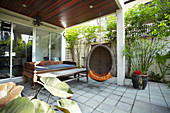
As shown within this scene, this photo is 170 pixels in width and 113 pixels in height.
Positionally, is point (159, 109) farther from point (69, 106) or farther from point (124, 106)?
point (69, 106)

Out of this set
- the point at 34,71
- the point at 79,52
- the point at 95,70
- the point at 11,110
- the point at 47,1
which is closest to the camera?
the point at 11,110

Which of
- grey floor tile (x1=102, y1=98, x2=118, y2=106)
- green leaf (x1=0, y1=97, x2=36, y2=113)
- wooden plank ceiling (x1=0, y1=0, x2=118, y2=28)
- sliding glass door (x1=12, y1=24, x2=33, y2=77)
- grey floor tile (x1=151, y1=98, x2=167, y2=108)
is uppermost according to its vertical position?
wooden plank ceiling (x1=0, y1=0, x2=118, y2=28)

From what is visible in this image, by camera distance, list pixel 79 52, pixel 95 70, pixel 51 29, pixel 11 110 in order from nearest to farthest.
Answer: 1. pixel 11 110
2. pixel 95 70
3. pixel 51 29
4. pixel 79 52

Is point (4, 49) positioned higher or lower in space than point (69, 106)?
higher

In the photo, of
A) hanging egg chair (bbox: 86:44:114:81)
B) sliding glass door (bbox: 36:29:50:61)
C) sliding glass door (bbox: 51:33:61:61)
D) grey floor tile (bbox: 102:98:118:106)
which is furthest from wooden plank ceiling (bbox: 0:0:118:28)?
grey floor tile (bbox: 102:98:118:106)

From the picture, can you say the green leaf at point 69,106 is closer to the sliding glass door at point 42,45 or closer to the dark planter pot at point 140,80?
the dark planter pot at point 140,80

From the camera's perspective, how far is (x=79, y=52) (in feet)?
19.1

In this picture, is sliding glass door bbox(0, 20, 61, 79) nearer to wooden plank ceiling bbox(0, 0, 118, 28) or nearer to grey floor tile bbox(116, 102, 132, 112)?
wooden plank ceiling bbox(0, 0, 118, 28)

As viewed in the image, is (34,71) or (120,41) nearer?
(34,71)

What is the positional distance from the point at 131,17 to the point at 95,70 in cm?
295

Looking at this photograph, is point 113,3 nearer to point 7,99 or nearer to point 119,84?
point 119,84

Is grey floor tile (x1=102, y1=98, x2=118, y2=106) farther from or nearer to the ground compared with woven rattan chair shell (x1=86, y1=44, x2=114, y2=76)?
nearer to the ground

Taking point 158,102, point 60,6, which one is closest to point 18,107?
point 158,102

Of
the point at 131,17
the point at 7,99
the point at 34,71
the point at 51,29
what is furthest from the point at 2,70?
the point at 131,17
